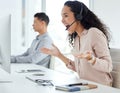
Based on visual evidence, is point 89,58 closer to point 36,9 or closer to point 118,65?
point 118,65

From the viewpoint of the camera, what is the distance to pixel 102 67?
191 centimetres

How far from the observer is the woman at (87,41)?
1991 millimetres

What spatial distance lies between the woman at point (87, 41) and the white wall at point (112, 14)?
2316 millimetres

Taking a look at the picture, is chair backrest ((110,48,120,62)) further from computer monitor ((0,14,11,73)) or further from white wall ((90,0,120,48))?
white wall ((90,0,120,48))

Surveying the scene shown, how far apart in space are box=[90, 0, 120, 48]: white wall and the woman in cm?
232

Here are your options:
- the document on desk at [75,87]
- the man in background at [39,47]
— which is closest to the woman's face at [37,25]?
the man in background at [39,47]

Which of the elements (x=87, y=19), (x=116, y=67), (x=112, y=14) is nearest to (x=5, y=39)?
(x=87, y=19)

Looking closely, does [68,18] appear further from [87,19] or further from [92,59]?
[92,59]

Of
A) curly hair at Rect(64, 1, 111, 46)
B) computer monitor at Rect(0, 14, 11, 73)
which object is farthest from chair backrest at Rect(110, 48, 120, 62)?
computer monitor at Rect(0, 14, 11, 73)

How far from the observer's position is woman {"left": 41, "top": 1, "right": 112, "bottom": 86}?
1991 millimetres

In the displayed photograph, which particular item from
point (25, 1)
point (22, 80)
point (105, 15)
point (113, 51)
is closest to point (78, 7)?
point (113, 51)

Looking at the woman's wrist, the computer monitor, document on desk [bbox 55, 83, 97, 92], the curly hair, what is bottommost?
document on desk [bbox 55, 83, 97, 92]

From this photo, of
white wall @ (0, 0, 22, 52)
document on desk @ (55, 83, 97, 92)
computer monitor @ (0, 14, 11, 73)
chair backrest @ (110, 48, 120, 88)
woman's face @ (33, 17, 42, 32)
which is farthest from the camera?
white wall @ (0, 0, 22, 52)

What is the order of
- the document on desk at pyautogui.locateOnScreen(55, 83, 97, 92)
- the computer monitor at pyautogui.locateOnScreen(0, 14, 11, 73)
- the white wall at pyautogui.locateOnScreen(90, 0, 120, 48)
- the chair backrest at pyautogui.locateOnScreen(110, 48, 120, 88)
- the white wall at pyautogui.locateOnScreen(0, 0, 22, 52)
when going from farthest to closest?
the white wall at pyautogui.locateOnScreen(90, 0, 120, 48) < the white wall at pyautogui.locateOnScreen(0, 0, 22, 52) < the chair backrest at pyautogui.locateOnScreen(110, 48, 120, 88) < the computer monitor at pyautogui.locateOnScreen(0, 14, 11, 73) < the document on desk at pyautogui.locateOnScreen(55, 83, 97, 92)
